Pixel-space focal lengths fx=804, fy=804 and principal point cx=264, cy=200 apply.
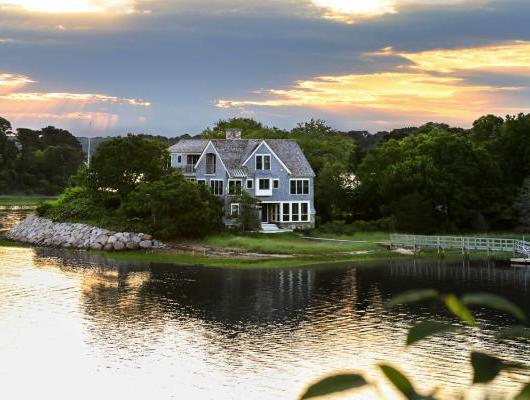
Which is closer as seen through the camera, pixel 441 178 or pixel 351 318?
pixel 351 318

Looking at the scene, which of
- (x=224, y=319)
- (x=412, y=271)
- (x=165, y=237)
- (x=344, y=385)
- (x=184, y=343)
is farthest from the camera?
(x=165, y=237)

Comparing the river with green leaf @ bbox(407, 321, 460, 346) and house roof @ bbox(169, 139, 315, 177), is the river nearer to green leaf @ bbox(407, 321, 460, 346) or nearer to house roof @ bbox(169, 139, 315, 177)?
green leaf @ bbox(407, 321, 460, 346)

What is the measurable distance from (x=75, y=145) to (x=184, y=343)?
16882 cm

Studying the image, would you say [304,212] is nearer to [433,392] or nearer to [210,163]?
[210,163]

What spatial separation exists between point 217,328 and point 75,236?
1405 inches

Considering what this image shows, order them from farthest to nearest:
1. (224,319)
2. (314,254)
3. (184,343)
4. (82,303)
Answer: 1. (314,254)
2. (82,303)
3. (224,319)
4. (184,343)

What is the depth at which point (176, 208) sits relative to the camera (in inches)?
2655

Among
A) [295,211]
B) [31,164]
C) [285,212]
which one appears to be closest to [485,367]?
[285,212]

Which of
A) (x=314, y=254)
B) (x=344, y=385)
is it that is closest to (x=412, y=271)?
(x=314, y=254)

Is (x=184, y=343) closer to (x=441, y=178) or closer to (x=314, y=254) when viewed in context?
(x=314, y=254)

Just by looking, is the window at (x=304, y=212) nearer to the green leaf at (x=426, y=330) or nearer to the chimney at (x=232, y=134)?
the chimney at (x=232, y=134)

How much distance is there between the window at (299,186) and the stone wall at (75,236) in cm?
1490

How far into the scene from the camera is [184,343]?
3531cm

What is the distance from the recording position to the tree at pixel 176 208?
6738 centimetres
